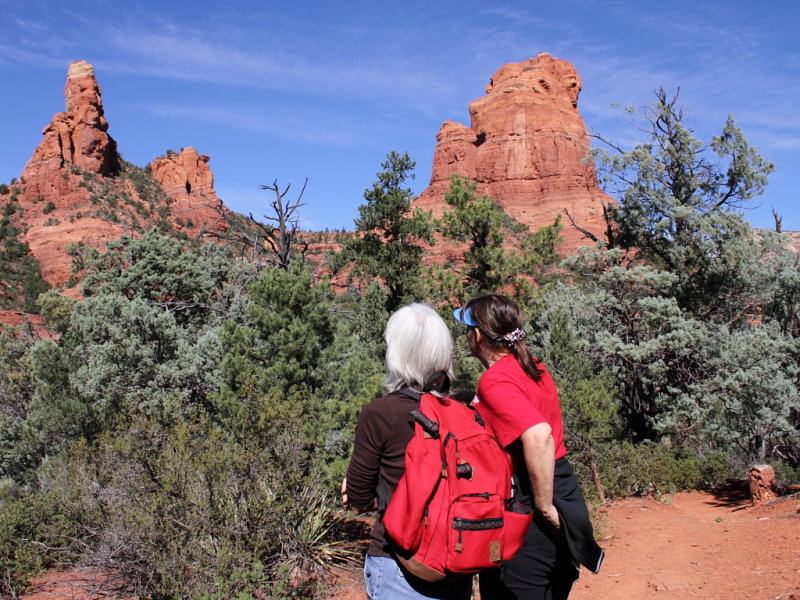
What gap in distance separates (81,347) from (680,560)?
11658 mm

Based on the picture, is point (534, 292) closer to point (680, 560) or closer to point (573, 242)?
point (680, 560)

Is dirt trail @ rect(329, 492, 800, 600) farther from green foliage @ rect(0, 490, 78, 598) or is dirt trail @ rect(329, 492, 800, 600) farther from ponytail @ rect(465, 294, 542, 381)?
ponytail @ rect(465, 294, 542, 381)

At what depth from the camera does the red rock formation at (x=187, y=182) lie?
61.8m

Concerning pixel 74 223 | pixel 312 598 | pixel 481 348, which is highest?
pixel 74 223

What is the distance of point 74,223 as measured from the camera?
162ft

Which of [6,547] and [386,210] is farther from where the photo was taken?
[386,210]

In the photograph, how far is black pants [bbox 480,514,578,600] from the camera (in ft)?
7.29

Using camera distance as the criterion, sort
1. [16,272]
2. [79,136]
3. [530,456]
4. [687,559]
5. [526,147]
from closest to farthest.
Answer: [530,456] < [687,559] < [16,272] < [79,136] < [526,147]

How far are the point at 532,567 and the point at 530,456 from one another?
1.61ft

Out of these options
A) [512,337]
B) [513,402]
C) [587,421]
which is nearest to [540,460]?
[513,402]

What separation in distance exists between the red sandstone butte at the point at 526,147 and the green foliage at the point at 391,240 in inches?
2197

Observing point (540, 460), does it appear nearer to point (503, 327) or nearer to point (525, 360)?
point (525, 360)

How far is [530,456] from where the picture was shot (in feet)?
6.77

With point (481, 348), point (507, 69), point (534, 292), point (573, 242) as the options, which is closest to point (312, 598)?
point (481, 348)
